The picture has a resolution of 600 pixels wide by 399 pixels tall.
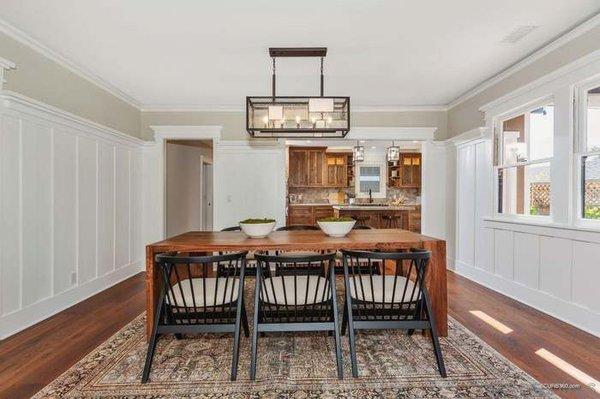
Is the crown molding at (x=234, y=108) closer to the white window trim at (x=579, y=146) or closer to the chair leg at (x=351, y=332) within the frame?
the white window trim at (x=579, y=146)

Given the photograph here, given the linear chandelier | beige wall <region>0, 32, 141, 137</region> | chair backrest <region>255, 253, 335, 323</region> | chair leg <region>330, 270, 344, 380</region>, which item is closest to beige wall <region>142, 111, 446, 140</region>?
beige wall <region>0, 32, 141, 137</region>

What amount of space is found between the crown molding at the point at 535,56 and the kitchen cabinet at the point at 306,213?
4643 millimetres

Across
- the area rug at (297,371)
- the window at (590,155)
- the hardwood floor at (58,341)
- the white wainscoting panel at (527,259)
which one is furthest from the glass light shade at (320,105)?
the hardwood floor at (58,341)

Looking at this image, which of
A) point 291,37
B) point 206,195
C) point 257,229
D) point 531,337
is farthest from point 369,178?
point 257,229

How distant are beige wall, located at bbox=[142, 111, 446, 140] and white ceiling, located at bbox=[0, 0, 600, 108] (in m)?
0.91

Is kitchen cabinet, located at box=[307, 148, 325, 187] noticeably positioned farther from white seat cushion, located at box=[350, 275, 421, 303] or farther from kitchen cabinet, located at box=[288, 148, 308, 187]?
white seat cushion, located at box=[350, 275, 421, 303]

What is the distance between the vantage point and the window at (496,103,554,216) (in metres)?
3.46

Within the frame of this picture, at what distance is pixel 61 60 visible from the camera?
11.4 feet

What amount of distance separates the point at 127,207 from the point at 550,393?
4946 mm

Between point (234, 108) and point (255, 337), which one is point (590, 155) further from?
point (234, 108)

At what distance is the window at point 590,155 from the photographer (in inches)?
114

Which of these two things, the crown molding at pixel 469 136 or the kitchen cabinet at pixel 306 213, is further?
the kitchen cabinet at pixel 306 213

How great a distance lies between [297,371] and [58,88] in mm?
3547

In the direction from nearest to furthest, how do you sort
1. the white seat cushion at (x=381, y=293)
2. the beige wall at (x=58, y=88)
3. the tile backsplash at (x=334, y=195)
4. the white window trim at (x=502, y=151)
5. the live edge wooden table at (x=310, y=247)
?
the white seat cushion at (x=381, y=293) < the live edge wooden table at (x=310, y=247) < the beige wall at (x=58, y=88) < the white window trim at (x=502, y=151) < the tile backsplash at (x=334, y=195)
